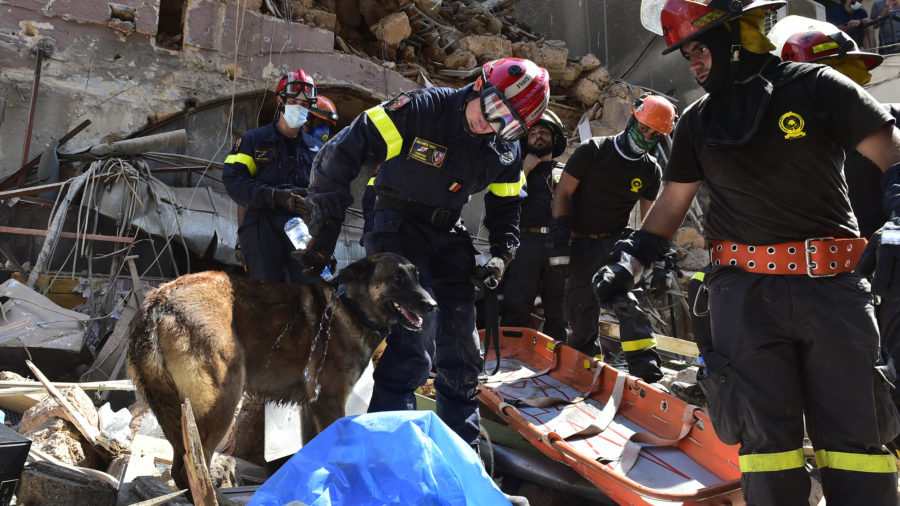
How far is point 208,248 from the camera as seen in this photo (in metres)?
6.77

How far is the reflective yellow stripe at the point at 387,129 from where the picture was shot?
3.06m

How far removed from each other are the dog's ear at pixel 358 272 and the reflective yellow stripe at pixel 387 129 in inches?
24.6

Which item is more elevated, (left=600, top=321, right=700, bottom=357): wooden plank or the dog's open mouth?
the dog's open mouth

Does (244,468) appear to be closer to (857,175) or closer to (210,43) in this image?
(857,175)

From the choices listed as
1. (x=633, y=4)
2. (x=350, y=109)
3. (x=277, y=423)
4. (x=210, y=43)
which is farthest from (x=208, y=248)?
(x=633, y=4)

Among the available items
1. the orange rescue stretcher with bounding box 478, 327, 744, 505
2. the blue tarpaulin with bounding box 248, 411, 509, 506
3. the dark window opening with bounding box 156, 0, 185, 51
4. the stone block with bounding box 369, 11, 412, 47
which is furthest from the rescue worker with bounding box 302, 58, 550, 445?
the stone block with bounding box 369, 11, 412, 47

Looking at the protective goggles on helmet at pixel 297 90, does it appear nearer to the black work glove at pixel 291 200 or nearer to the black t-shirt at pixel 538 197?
the black work glove at pixel 291 200

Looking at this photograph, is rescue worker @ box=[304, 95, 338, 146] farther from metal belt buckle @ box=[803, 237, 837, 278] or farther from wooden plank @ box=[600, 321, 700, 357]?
metal belt buckle @ box=[803, 237, 837, 278]

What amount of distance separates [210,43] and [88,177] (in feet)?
7.89

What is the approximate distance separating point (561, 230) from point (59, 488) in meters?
3.80

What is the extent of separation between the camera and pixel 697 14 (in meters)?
2.23

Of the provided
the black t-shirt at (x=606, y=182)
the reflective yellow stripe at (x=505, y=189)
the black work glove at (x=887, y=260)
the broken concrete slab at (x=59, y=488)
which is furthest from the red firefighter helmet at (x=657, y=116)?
the broken concrete slab at (x=59, y=488)

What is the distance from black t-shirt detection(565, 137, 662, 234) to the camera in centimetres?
488

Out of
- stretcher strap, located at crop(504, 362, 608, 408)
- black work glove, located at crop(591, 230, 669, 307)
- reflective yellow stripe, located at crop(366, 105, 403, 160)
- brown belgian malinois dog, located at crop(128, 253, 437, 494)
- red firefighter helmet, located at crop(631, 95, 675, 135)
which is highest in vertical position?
red firefighter helmet, located at crop(631, 95, 675, 135)
